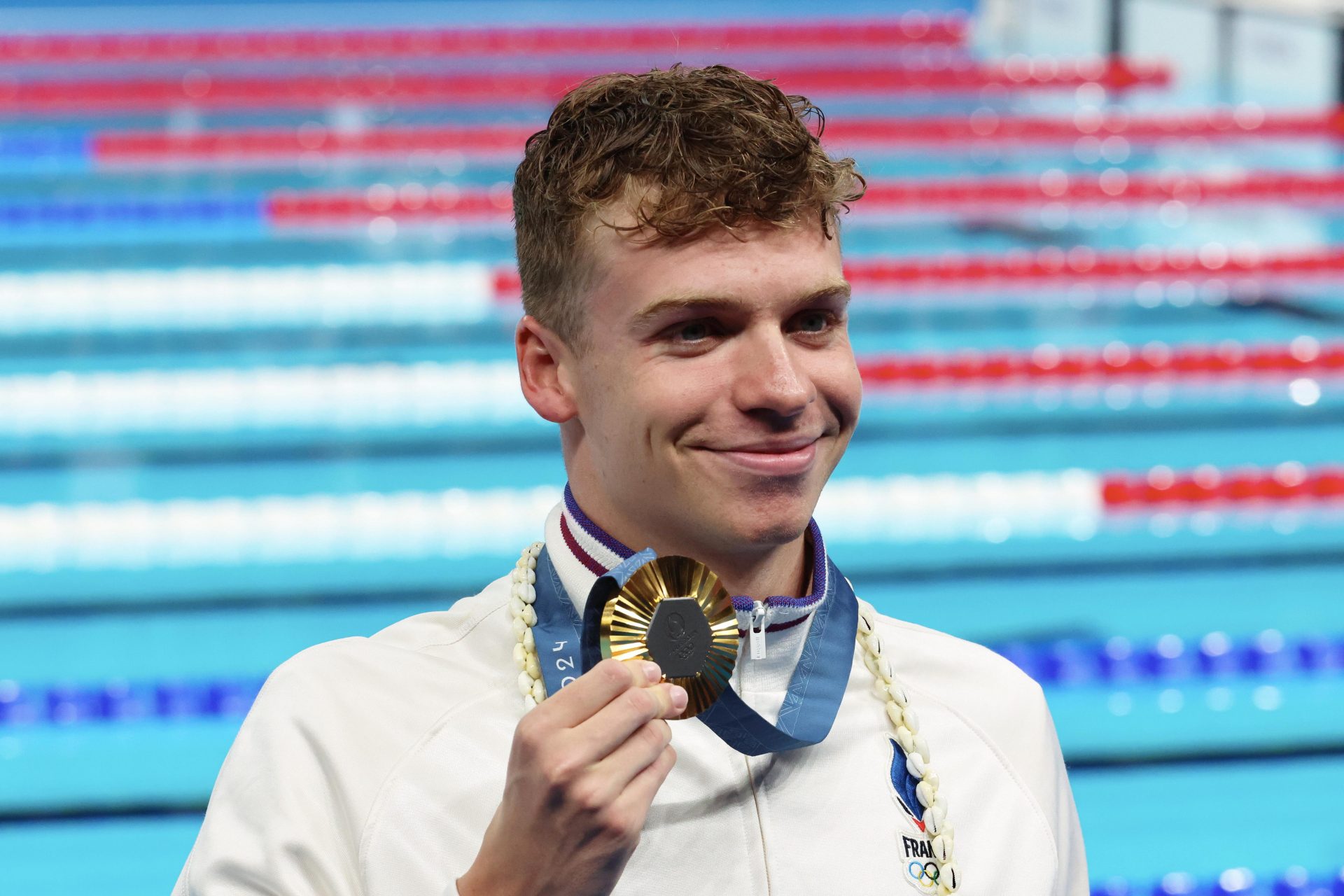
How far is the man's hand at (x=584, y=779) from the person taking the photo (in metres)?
0.90

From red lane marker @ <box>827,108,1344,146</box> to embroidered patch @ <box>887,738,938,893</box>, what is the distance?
6.59 m

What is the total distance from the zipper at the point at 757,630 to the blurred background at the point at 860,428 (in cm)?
81

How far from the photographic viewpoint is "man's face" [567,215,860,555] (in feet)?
3.44

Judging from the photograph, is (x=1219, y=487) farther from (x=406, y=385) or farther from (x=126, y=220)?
(x=126, y=220)

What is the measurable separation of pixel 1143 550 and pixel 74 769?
2604 millimetres

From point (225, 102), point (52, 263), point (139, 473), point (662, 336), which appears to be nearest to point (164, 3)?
point (225, 102)

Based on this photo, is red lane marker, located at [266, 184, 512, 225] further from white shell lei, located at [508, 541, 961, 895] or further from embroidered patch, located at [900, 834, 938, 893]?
embroidered patch, located at [900, 834, 938, 893]

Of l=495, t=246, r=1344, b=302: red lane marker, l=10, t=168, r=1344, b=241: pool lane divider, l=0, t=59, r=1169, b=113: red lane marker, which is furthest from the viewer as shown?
l=0, t=59, r=1169, b=113: red lane marker

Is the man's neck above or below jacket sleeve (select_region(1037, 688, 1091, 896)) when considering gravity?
above

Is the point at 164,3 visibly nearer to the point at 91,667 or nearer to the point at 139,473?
the point at 139,473

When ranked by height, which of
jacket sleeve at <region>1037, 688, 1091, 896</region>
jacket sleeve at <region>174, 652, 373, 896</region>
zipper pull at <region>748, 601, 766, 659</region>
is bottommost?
jacket sleeve at <region>1037, 688, 1091, 896</region>

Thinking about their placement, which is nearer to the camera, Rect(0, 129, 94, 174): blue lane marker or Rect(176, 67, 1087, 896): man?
Rect(176, 67, 1087, 896): man

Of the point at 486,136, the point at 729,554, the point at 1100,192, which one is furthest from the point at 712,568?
the point at 486,136

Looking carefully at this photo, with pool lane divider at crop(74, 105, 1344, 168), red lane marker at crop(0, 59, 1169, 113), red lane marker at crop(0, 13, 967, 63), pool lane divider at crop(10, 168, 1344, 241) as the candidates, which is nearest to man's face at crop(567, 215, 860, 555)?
pool lane divider at crop(10, 168, 1344, 241)
